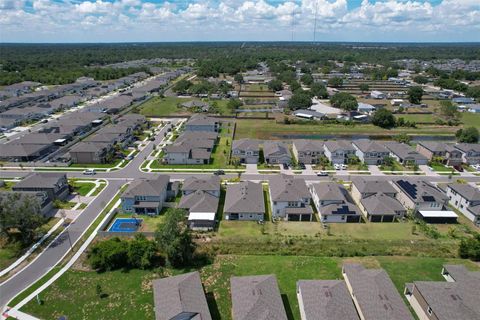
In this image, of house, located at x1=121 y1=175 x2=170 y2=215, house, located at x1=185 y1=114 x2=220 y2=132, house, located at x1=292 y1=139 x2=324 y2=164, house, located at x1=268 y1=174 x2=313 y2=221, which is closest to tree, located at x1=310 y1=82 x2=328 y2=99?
house, located at x1=185 y1=114 x2=220 y2=132

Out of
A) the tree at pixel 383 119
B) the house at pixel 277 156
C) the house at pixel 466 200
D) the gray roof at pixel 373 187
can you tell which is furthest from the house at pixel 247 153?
the tree at pixel 383 119

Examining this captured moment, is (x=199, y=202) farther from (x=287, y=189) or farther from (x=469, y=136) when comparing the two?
(x=469, y=136)

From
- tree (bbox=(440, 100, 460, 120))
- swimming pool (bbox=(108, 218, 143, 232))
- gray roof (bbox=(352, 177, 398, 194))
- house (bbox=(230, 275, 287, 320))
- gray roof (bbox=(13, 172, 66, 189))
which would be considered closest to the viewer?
house (bbox=(230, 275, 287, 320))

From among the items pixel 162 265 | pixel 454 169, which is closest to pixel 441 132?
pixel 454 169

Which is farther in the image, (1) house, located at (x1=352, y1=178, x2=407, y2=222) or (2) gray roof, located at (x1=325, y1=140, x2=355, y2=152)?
(2) gray roof, located at (x1=325, y1=140, x2=355, y2=152)

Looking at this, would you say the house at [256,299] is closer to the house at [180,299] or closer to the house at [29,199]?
the house at [180,299]

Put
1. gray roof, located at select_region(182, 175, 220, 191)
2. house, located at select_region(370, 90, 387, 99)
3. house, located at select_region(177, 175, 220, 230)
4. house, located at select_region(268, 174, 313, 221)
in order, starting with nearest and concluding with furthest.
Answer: house, located at select_region(177, 175, 220, 230) → house, located at select_region(268, 174, 313, 221) → gray roof, located at select_region(182, 175, 220, 191) → house, located at select_region(370, 90, 387, 99)

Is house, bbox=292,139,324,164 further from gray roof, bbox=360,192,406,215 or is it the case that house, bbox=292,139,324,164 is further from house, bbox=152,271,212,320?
house, bbox=152,271,212,320

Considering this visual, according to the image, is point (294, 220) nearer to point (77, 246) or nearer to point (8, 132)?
point (77, 246)

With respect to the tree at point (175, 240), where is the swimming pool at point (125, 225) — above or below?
below
